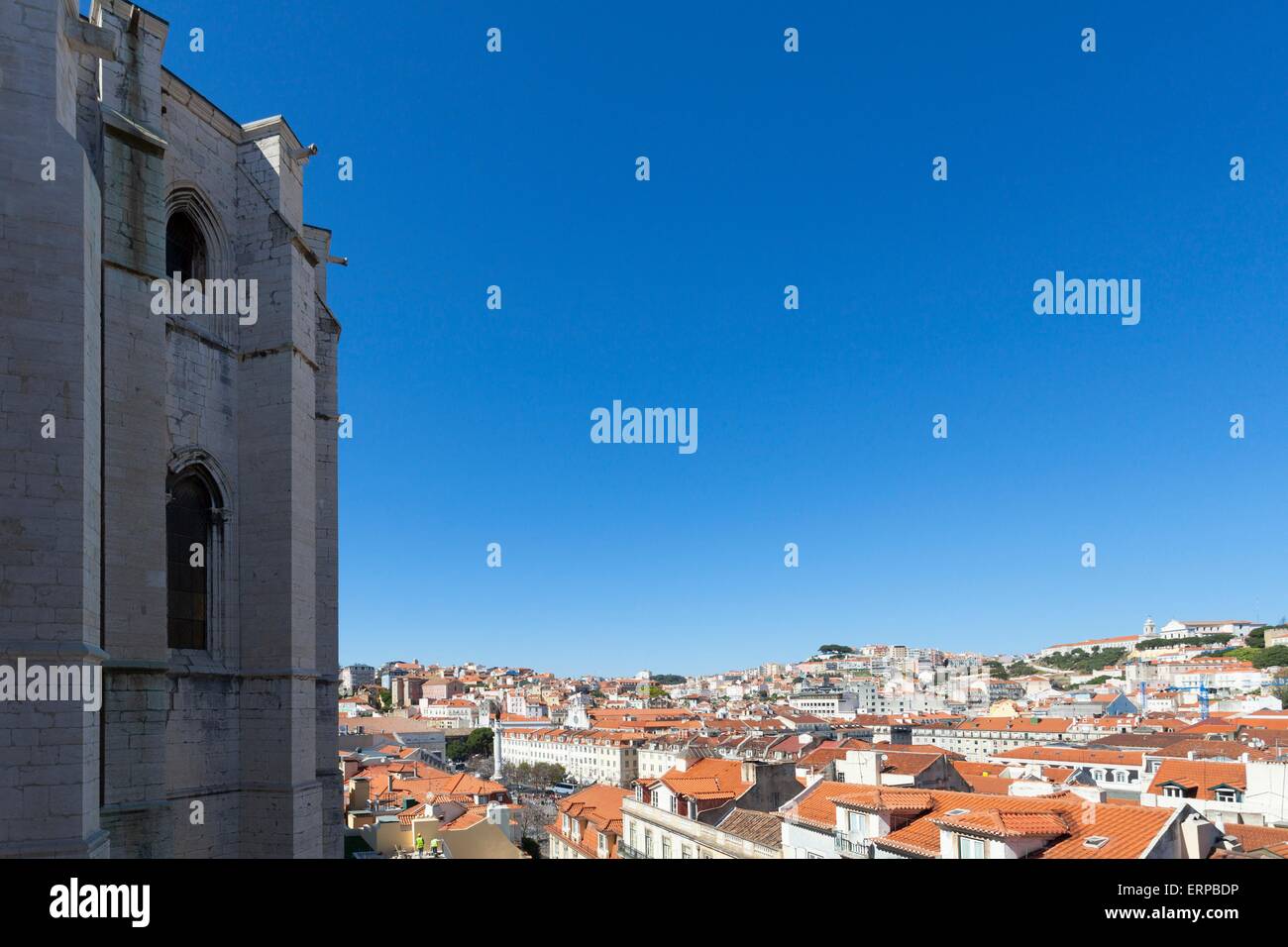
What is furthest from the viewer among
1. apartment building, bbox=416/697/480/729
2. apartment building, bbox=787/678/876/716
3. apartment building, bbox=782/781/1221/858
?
apartment building, bbox=787/678/876/716

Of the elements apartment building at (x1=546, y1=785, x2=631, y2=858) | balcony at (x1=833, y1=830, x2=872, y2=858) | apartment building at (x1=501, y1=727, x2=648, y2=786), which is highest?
balcony at (x1=833, y1=830, x2=872, y2=858)

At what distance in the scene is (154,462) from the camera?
10.8m

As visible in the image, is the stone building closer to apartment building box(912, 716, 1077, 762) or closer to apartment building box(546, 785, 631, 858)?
apartment building box(546, 785, 631, 858)

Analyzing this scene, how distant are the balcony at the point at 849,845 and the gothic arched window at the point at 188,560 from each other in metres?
16.4

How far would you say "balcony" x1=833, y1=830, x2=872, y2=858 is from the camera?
2262cm

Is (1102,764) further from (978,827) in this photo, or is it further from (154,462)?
(154,462)

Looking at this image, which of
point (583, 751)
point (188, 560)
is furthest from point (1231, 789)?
point (583, 751)

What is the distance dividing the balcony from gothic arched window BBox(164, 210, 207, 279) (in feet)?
61.8

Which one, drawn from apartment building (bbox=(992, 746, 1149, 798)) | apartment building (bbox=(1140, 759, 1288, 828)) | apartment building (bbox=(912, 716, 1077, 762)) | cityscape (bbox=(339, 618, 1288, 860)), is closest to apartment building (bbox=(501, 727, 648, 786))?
cityscape (bbox=(339, 618, 1288, 860))

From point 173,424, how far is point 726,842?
20.5 metres

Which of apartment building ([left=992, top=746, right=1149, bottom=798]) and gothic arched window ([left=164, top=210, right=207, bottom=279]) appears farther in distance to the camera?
apartment building ([left=992, top=746, right=1149, bottom=798])

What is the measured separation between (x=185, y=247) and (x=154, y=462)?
13.6ft

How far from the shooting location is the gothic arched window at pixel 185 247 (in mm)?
13211

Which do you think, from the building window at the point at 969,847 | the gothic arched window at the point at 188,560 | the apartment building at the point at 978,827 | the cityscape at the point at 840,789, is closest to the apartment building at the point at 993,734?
the cityscape at the point at 840,789
